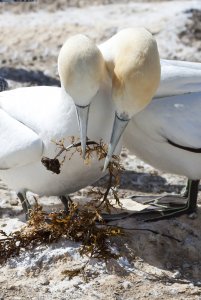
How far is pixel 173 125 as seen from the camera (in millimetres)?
5633

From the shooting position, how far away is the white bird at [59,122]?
489cm

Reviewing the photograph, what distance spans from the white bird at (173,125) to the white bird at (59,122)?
16.7 inches

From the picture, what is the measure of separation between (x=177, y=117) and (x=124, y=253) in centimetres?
102

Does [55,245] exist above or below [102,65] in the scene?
below

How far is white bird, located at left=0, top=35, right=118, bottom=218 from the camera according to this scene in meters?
4.89

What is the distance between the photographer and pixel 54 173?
5.36 meters

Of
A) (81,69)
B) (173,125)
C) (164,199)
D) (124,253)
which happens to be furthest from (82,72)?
(164,199)

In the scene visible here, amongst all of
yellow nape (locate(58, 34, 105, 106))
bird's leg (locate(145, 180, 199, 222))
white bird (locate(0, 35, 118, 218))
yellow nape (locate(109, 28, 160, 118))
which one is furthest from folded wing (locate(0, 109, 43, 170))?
bird's leg (locate(145, 180, 199, 222))

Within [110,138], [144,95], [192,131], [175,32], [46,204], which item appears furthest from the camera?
[175,32]

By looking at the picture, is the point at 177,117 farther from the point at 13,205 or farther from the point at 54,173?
the point at 13,205

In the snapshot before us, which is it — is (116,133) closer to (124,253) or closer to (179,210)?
(124,253)

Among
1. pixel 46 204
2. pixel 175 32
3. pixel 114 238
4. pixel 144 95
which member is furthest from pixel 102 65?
pixel 175 32

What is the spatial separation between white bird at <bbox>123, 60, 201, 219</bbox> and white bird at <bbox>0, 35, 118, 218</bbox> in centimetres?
42

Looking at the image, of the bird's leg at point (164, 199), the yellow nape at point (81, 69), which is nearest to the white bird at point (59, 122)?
the yellow nape at point (81, 69)
